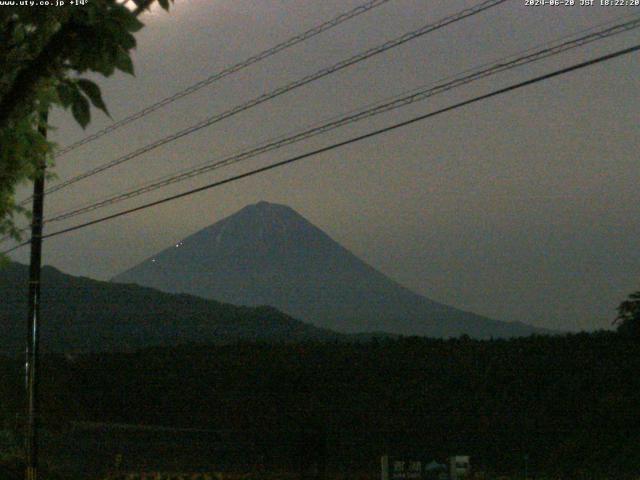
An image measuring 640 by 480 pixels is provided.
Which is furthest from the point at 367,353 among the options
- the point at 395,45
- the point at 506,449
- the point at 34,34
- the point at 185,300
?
the point at 185,300

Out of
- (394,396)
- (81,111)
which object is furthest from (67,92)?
Result: (394,396)

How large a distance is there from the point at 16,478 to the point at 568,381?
733 inches

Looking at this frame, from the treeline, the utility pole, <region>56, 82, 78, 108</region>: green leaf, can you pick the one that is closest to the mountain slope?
the treeline

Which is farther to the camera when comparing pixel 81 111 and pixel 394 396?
pixel 394 396

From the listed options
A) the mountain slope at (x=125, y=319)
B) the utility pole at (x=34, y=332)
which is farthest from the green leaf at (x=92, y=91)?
the mountain slope at (x=125, y=319)

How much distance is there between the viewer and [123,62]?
459 cm

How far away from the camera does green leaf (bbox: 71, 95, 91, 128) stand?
466cm

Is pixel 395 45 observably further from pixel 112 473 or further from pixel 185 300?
pixel 185 300

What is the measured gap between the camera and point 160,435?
35000 millimetres

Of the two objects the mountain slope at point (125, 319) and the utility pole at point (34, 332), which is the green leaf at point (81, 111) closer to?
the utility pole at point (34, 332)

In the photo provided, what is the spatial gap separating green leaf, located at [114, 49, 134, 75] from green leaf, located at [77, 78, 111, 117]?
0.52ft

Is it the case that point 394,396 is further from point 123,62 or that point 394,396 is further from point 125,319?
point 125,319

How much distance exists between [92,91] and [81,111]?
0.36 feet

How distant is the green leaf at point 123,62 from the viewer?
4559mm
